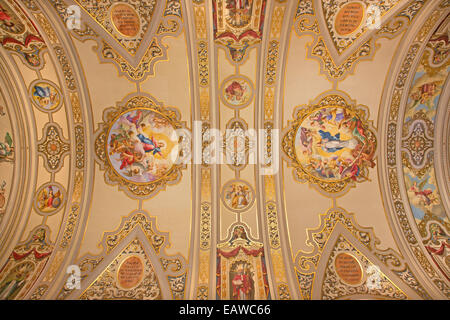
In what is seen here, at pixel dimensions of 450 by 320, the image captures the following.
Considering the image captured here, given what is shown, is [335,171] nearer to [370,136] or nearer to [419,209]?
[370,136]

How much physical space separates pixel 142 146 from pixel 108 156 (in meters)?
1.19

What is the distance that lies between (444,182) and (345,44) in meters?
5.19

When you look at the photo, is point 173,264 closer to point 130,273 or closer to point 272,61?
point 130,273

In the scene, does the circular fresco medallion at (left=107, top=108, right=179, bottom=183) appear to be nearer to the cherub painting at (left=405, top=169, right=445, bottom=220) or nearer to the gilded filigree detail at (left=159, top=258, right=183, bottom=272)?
the gilded filigree detail at (left=159, top=258, right=183, bottom=272)

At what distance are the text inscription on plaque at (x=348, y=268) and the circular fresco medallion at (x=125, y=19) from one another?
9455 millimetres

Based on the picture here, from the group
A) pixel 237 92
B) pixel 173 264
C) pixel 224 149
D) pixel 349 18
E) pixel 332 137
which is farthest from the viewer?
pixel 224 149

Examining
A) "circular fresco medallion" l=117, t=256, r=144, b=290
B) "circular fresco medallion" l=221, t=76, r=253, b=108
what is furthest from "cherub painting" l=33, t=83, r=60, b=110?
"circular fresco medallion" l=117, t=256, r=144, b=290

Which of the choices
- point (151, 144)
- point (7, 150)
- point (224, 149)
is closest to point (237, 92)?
point (224, 149)

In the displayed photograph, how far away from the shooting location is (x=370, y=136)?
885cm

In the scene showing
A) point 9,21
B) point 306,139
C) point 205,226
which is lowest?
point 205,226

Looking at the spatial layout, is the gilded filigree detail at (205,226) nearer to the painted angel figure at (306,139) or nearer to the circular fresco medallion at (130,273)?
the circular fresco medallion at (130,273)

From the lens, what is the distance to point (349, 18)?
7.74 metres

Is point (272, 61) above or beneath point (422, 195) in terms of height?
above
